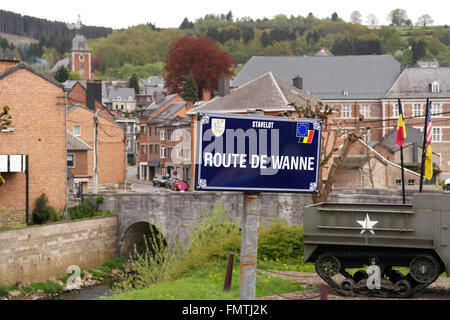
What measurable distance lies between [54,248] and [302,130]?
1132 inches

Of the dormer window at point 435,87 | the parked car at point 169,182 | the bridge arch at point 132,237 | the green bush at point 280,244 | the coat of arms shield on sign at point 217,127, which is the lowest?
the bridge arch at point 132,237

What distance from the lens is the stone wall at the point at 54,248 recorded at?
3681cm

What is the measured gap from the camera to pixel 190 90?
99.2 meters

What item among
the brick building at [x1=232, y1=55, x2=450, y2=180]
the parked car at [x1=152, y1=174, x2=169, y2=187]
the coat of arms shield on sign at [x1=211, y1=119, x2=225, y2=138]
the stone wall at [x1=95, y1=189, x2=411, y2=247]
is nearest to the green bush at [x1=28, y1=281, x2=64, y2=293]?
the stone wall at [x1=95, y1=189, x2=411, y2=247]

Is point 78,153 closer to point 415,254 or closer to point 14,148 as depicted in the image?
point 14,148

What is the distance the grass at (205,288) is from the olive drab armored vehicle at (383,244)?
1255 millimetres

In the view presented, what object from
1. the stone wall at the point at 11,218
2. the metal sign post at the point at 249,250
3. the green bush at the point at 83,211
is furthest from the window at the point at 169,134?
the metal sign post at the point at 249,250

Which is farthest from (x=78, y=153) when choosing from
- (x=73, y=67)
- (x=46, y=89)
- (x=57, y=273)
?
(x=73, y=67)

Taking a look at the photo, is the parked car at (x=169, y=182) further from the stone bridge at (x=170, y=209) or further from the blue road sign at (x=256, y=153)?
the blue road sign at (x=256, y=153)

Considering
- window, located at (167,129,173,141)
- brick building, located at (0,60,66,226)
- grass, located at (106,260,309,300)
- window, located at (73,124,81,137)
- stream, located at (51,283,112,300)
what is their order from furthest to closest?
1. window, located at (167,129,173,141)
2. window, located at (73,124,81,137)
3. brick building, located at (0,60,66,226)
4. stream, located at (51,283,112,300)
5. grass, located at (106,260,309,300)

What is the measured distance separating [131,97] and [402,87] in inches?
3495

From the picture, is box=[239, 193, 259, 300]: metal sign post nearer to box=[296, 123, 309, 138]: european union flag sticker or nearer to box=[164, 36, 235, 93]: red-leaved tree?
box=[296, 123, 309, 138]: european union flag sticker

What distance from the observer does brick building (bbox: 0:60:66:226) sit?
41250mm

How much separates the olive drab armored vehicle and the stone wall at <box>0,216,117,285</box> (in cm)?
2179
